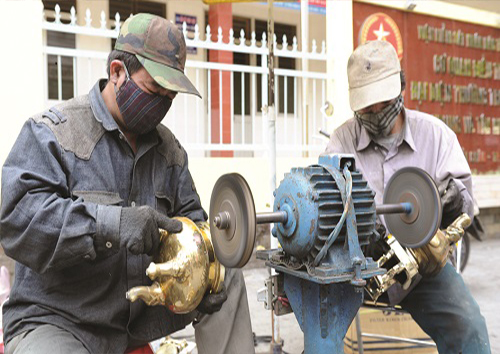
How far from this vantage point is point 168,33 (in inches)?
A: 67.6

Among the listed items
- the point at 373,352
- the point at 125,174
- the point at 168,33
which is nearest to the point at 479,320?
the point at 373,352

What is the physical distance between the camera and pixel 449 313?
6.60ft

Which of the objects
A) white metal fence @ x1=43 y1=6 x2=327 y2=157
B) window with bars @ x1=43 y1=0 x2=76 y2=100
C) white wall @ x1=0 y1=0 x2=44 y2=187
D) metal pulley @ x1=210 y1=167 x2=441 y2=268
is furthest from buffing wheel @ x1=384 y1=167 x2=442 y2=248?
window with bars @ x1=43 y1=0 x2=76 y2=100

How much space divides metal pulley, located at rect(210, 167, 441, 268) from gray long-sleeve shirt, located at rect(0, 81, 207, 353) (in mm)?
333

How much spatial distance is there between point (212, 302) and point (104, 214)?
51cm

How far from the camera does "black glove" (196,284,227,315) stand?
168cm

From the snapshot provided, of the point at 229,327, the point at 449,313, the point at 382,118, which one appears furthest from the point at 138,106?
the point at 449,313

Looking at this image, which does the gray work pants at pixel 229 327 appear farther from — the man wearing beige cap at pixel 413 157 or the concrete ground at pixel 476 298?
the concrete ground at pixel 476 298

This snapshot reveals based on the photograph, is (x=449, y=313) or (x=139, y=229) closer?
(x=139, y=229)

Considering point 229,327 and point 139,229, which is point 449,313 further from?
point 139,229

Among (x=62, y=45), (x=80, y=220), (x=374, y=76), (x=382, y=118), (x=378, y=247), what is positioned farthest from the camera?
(x=62, y=45)

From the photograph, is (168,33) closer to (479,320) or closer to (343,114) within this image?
(479,320)

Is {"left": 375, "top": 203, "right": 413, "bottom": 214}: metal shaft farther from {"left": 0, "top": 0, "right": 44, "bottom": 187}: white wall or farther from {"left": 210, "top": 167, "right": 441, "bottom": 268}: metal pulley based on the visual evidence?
{"left": 0, "top": 0, "right": 44, "bottom": 187}: white wall

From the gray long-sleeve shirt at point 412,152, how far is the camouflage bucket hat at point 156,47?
1076 mm
